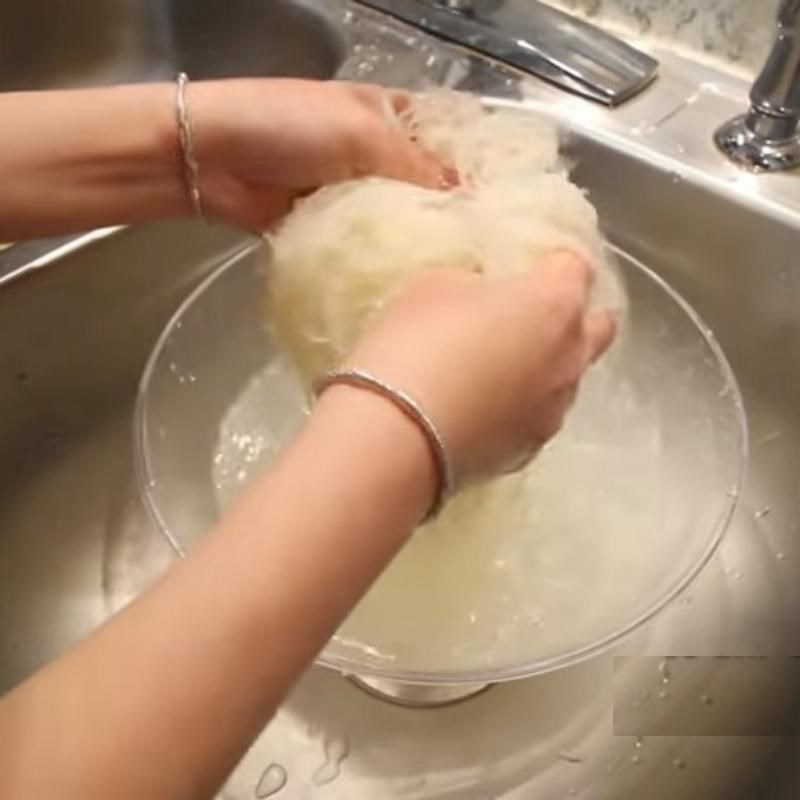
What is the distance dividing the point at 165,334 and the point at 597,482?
0.80ft

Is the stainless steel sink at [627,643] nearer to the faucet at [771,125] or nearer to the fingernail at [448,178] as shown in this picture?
the faucet at [771,125]

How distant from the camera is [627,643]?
65cm

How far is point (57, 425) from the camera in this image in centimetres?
72

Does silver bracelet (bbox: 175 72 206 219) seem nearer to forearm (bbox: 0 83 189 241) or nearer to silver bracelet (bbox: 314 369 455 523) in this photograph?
forearm (bbox: 0 83 189 241)

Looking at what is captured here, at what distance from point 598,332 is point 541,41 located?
13.7 inches

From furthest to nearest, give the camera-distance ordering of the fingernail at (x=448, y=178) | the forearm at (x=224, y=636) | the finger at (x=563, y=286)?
the fingernail at (x=448, y=178) → the finger at (x=563, y=286) → the forearm at (x=224, y=636)

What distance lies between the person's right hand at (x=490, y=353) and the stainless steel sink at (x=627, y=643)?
22 cm

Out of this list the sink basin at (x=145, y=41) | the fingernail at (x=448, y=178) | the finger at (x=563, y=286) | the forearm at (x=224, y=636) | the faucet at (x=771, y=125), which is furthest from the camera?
the sink basin at (x=145, y=41)

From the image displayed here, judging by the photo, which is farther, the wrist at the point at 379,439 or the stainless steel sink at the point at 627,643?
the stainless steel sink at the point at 627,643

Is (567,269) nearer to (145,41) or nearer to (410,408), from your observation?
(410,408)

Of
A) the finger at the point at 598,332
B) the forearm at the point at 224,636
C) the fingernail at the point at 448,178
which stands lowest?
the forearm at the point at 224,636

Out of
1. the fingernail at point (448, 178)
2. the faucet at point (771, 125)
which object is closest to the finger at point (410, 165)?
the fingernail at point (448, 178)

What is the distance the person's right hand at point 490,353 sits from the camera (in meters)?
0.38

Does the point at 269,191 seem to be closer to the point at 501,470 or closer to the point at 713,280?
the point at 501,470
